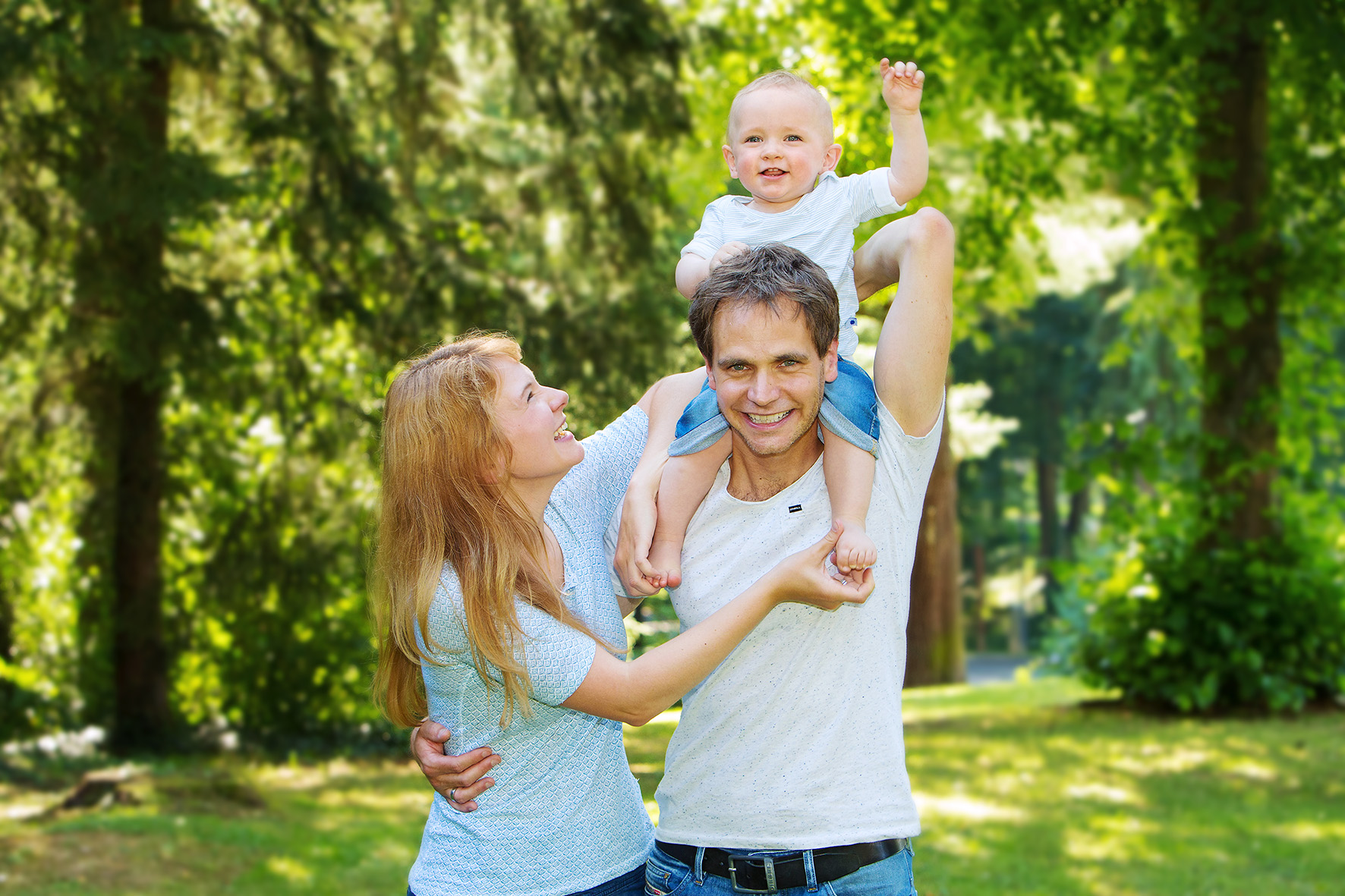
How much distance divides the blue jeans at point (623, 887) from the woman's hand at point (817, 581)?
0.64m

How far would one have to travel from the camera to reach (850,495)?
7.72 ft

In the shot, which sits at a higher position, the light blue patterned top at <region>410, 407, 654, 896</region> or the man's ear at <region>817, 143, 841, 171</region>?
the man's ear at <region>817, 143, 841, 171</region>

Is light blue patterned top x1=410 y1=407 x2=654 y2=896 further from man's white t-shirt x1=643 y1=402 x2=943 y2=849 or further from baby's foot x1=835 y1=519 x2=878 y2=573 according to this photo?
baby's foot x1=835 y1=519 x2=878 y2=573

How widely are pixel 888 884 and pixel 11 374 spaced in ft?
33.0

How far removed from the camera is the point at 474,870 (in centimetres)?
238

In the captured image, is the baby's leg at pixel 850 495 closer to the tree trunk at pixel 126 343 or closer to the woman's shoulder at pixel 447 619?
the woman's shoulder at pixel 447 619

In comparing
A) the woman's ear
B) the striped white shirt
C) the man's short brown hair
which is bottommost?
the woman's ear

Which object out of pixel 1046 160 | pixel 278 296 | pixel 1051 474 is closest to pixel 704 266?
pixel 278 296

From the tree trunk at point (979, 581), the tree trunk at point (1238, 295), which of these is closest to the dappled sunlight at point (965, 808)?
the tree trunk at point (1238, 295)

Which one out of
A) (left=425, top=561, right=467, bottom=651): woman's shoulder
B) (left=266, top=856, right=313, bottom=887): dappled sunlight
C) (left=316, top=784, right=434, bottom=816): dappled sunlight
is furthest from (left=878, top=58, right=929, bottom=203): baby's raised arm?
(left=316, top=784, right=434, bottom=816): dappled sunlight

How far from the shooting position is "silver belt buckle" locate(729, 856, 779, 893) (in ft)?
7.52

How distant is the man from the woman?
98 mm

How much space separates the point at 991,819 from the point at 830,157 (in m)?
5.83

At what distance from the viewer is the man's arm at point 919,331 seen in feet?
7.79
